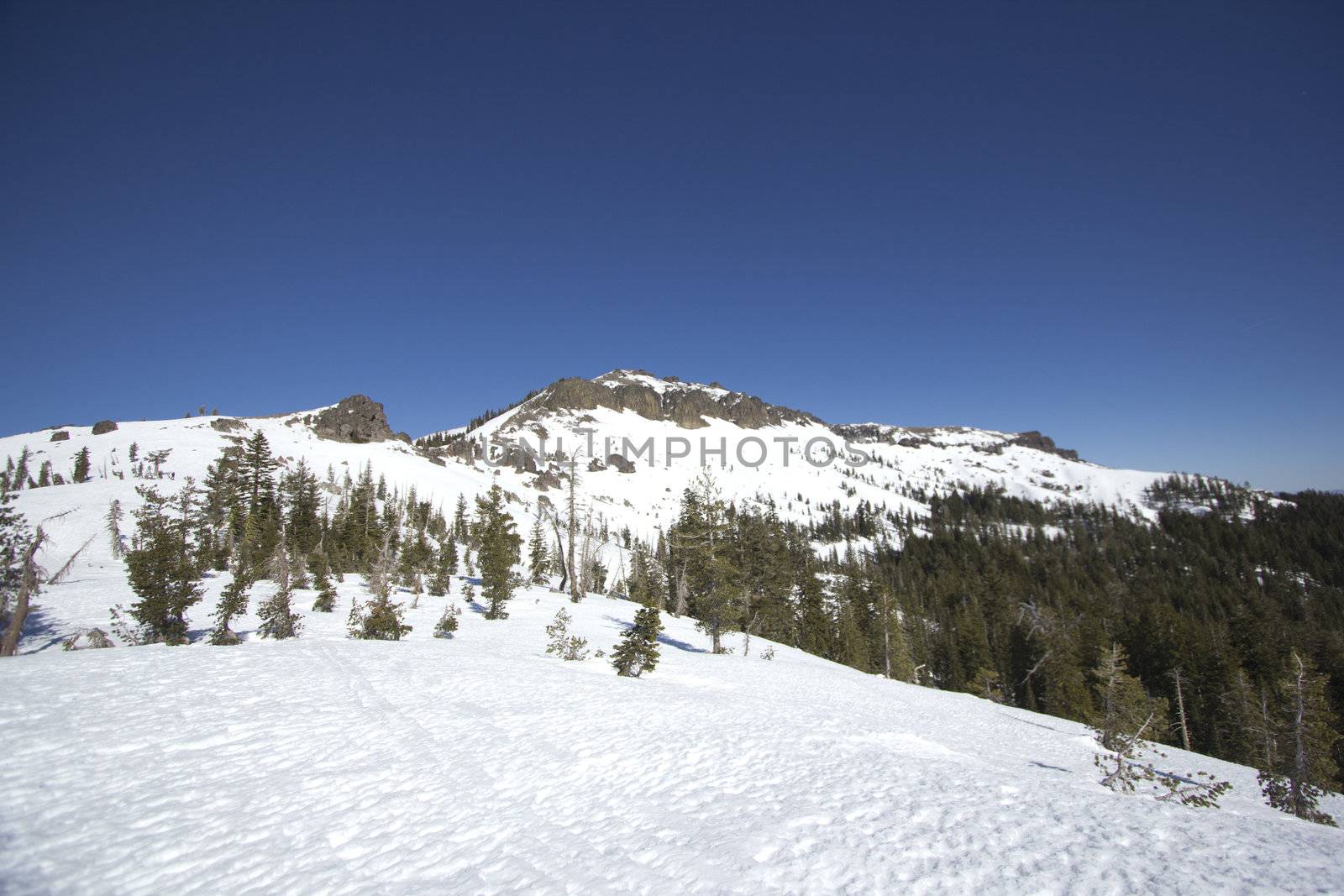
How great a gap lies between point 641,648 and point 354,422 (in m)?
164

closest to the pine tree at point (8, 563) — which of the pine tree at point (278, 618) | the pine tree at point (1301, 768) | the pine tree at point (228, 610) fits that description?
the pine tree at point (228, 610)

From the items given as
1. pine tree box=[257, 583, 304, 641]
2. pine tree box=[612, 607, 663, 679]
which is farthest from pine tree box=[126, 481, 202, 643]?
pine tree box=[612, 607, 663, 679]

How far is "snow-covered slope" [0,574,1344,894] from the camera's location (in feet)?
16.6

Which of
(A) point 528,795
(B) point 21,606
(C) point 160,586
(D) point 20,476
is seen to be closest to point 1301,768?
(A) point 528,795

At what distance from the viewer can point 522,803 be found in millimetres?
6871

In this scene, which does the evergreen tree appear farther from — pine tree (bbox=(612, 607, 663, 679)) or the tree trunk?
the tree trunk

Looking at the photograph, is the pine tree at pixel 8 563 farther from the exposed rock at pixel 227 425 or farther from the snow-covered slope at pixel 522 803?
the exposed rock at pixel 227 425

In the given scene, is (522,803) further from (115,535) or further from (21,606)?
(115,535)

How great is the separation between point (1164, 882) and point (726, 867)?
413 cm

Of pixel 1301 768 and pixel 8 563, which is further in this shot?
pixel 8 563

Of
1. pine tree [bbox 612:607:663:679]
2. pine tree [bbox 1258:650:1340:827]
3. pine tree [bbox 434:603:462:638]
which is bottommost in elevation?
pine tree [bbox 1258:650:1340:827]

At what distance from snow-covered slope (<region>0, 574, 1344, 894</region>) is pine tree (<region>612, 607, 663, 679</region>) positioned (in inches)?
175

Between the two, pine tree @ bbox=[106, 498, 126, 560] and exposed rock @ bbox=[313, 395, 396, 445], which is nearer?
pine tree @ bbox=[106, 498, 126, 560]

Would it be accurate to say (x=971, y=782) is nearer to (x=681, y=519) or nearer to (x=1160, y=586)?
(x=681, y=519)
